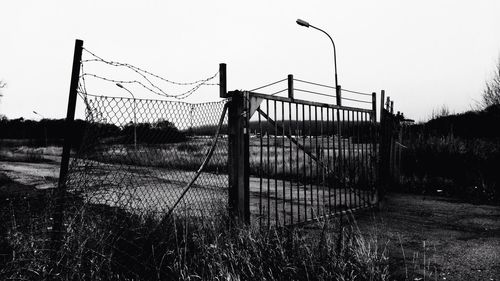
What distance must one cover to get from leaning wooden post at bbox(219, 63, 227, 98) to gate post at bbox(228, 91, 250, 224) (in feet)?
0.33

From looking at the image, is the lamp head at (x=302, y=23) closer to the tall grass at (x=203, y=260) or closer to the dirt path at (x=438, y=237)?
the dirt path at (x=438, y=237)

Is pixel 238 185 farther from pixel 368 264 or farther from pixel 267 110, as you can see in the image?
pixel 368 264

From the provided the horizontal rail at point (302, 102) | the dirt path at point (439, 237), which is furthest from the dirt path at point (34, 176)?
the dirt path at point (439, 237)

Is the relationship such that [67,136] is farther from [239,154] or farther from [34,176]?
[34,176]

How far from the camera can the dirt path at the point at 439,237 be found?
387 centimetres

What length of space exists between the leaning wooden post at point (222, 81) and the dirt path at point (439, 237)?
2466mm

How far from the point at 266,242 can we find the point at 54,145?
53.7m

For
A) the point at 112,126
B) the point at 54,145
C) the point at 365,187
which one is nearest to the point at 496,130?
the point at 365,187

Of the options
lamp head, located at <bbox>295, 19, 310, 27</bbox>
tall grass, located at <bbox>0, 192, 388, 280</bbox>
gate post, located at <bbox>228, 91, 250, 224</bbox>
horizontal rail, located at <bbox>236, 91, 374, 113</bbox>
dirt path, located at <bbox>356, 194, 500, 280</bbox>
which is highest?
lamp head, located at <bbox>295, 19, 310, 27</bbox>

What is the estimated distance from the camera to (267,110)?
479cm

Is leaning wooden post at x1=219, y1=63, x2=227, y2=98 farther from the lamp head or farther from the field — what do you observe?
the lamp head

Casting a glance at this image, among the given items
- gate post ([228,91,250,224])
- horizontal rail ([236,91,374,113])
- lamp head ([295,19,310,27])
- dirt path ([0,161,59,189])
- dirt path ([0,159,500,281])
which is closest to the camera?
dirt path ([0,159,500,281])

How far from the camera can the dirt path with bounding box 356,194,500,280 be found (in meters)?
3.87

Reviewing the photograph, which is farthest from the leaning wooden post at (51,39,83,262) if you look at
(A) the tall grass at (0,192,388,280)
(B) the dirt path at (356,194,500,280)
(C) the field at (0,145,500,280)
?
(B) the dirt path at (356,194,500,280)
